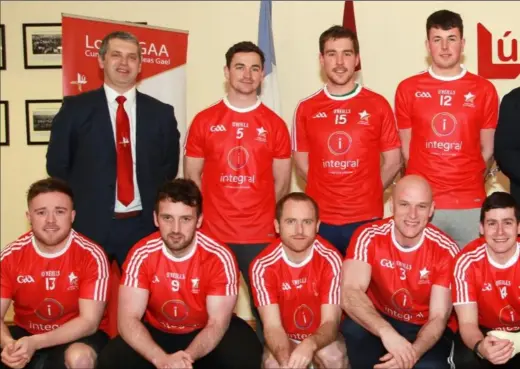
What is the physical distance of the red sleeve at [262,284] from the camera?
4215 millimetres

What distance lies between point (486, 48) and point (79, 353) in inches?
170

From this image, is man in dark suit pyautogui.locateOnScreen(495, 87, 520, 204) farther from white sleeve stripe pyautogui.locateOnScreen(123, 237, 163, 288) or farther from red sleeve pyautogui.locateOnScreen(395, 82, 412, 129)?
white sleeve stripe pyautogui.locateOnScreen(123, 237, 163, 288)

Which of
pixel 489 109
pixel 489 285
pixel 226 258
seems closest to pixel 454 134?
pixel 489 109

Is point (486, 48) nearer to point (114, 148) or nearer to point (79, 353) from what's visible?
point (114, 148)

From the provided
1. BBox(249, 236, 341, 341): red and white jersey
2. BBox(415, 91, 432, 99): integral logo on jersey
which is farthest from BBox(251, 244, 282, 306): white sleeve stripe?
BBox(415, 91, 432, 99): integral logo on jersey

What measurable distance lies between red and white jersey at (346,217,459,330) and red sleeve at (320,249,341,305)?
94 millimetres

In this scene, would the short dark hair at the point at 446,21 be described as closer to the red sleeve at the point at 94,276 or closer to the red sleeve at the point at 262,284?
the red sleeve at the point at 262,284

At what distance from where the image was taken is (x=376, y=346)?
4.20 m

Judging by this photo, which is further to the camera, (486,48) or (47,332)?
(486,48)

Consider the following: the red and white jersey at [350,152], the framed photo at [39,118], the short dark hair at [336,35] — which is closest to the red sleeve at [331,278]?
the red and white jersey at [350,152]

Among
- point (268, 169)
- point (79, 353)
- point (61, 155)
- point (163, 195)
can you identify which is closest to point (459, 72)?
point (268, 169)

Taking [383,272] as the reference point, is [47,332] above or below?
below

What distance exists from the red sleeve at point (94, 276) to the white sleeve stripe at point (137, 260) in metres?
0.15

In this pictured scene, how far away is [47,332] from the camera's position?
4117 mm
